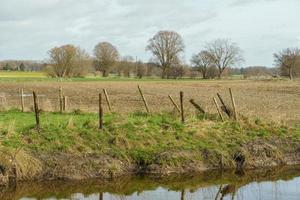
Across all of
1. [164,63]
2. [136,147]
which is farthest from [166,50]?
[136,147]

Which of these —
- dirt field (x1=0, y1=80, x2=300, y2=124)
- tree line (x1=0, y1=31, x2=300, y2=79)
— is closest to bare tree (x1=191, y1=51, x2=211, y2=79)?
tree line (x1=0, y1=31, x2=300, y2=79)

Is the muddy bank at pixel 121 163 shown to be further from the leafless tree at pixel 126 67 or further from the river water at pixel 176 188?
the leafless tree at pixel 126 67

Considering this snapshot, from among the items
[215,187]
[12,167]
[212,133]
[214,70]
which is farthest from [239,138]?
[214,70]

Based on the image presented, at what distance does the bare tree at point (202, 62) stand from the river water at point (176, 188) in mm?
117402

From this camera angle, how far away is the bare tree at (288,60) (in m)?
120

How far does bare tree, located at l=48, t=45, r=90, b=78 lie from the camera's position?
116688 millimetres

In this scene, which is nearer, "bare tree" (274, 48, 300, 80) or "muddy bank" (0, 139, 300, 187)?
"muddy bank" (0, 139, 300, 187)

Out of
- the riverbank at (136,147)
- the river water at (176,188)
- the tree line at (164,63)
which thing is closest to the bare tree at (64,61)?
the tree line at (164,63)

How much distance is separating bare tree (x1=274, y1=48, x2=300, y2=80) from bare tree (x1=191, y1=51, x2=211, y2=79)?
18.9m

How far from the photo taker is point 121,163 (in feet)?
63.3

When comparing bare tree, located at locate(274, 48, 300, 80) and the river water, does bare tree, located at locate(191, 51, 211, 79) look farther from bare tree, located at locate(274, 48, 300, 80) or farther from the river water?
the river water

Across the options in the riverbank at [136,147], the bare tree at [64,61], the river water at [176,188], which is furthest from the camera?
the bare tree at [64,61]

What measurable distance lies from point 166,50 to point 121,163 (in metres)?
115

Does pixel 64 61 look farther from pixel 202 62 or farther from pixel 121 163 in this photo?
pixel 121 163
